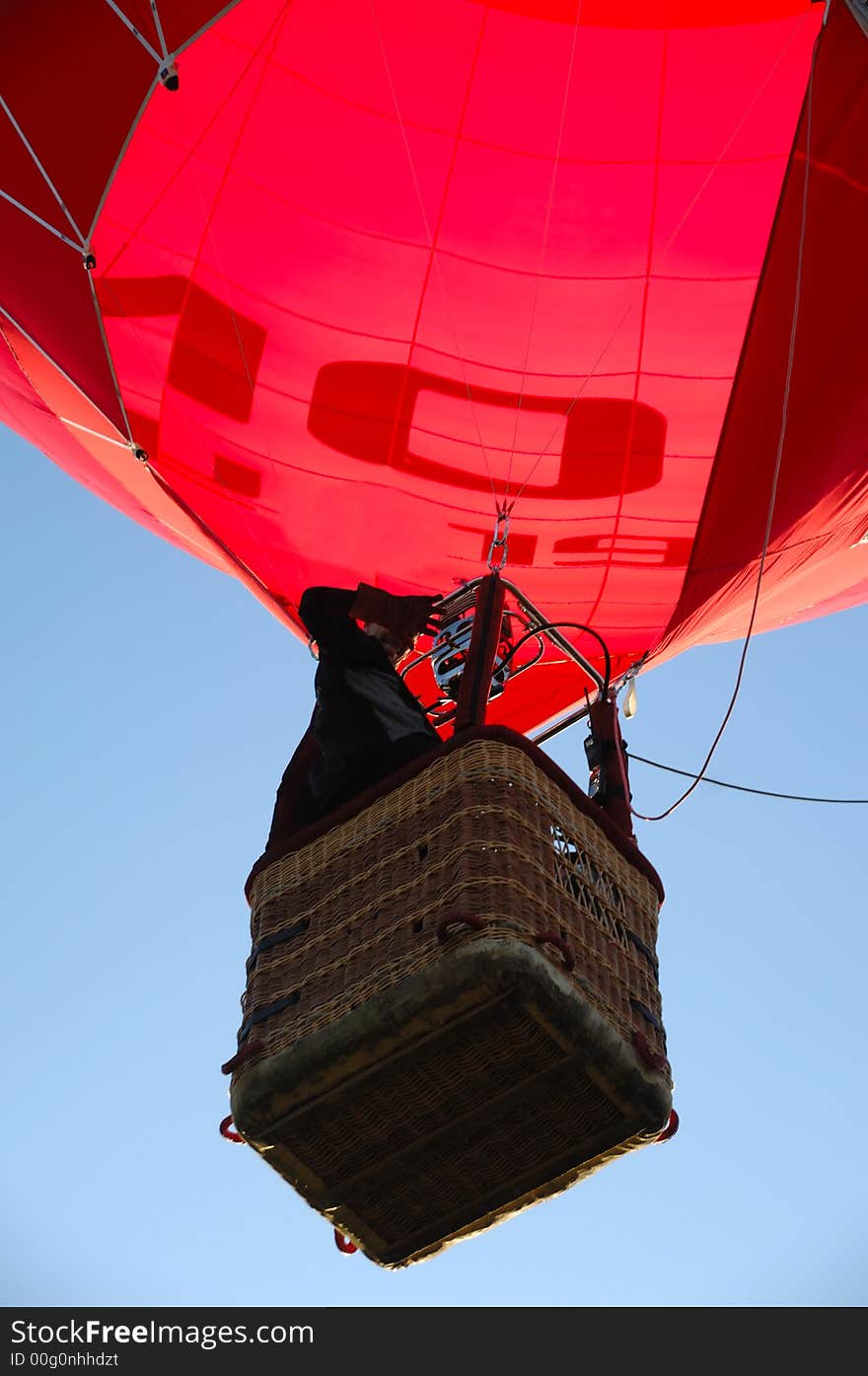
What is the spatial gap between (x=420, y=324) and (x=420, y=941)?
2.32 metres

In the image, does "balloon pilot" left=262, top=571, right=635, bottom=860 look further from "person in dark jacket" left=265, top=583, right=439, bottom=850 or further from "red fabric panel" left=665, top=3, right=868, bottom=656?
"red fabric panel" left=665, top=3, right=868, bottom=656

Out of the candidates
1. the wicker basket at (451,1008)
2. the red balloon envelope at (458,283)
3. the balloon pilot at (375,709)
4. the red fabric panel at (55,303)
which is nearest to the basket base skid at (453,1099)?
the wicker basket at (451,1008)

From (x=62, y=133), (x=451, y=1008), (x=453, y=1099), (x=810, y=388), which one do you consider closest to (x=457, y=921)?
(x=451, y=1008)

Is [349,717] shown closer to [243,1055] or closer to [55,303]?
[243,1055]

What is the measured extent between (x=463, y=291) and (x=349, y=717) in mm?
1716

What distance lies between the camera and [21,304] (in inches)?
183

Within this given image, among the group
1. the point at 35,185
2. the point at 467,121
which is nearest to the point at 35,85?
the point at 35,185

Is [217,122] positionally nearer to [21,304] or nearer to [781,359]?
[21,304]

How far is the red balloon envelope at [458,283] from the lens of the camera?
4395 millimetres

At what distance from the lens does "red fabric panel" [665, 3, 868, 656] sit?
4289mm

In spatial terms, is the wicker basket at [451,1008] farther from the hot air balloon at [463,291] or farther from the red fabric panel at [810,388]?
the red fabric panel at [810,388]

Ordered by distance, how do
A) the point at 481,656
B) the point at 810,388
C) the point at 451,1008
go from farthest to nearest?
the point at 810,388
the point at 481,656
the point at 451,1008

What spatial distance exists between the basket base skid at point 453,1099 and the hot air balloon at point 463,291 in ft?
3.99

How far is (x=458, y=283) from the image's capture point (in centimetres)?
473
